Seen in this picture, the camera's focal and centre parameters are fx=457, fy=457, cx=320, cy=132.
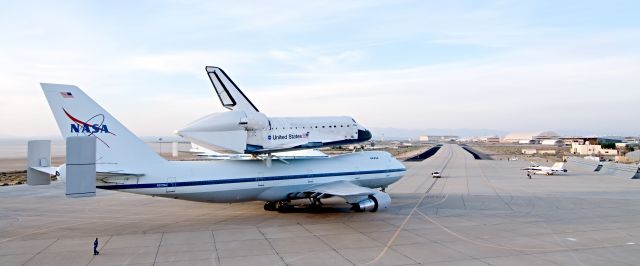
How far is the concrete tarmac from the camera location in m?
18.5

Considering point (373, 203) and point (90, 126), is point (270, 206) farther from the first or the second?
point (90, 126)

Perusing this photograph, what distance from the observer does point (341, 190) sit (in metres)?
28.7

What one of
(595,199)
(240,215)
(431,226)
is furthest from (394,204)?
(595,199)

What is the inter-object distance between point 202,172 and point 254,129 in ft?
13.2

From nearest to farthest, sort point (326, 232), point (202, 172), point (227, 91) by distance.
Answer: point (326, 232), point (227, 91), point (202, 172)

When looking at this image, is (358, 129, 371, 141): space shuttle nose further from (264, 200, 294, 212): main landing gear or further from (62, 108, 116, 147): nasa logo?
(62, 108, 116, 147): nasa logo

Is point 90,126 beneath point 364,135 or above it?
above

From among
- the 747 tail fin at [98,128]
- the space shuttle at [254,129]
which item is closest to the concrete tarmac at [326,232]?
the 747 tail fin at [98,128]

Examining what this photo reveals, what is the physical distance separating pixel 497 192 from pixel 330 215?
64.9 ft

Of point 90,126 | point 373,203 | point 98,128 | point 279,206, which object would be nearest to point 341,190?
point 373,203

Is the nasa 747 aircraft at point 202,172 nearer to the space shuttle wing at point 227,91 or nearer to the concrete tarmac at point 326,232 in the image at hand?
the concrete tarmac at point 326,232

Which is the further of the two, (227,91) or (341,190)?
(341,190)

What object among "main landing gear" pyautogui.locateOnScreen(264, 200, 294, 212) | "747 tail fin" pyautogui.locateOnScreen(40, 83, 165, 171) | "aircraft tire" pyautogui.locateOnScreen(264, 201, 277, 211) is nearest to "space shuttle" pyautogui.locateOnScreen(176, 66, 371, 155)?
"747 tail fin" pyautogui.locateOnScreen(40, 83, 165, 171)

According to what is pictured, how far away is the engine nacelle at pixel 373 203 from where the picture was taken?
94.7 ft
